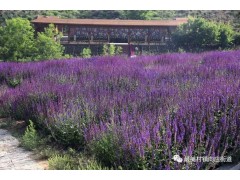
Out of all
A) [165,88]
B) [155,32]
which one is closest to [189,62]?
[155,32]

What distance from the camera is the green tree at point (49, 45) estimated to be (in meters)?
7.75

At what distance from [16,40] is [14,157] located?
4.63 meters

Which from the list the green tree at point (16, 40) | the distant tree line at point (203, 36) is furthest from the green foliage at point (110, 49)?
the green tree at point (16, 40)

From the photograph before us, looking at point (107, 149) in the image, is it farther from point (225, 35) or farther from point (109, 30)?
point (225, 35)

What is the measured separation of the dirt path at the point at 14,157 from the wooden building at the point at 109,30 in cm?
272

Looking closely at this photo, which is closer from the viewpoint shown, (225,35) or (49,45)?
(225,35)

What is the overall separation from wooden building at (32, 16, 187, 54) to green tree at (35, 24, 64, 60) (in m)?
0.15

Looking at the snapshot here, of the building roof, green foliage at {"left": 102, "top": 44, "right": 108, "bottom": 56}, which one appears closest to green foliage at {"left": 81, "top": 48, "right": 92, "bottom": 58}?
green foliage at {"left": 102, "top": 44, "right": 108, "bottom": 56}

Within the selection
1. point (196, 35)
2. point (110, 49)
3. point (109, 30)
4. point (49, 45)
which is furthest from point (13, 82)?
point (196, 35)

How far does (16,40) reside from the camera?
8406mm

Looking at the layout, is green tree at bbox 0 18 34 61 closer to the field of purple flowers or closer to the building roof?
the building roof

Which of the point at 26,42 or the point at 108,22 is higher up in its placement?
the point at 108,22

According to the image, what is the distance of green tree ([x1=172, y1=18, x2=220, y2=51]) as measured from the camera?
7.57m
